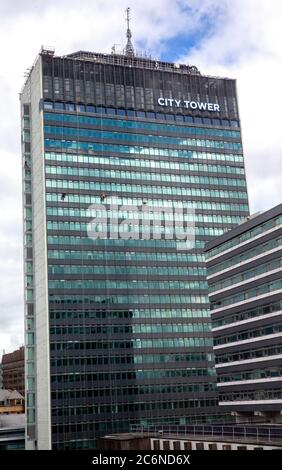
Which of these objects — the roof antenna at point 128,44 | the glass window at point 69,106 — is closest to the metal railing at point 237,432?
the glass window at point 69,106

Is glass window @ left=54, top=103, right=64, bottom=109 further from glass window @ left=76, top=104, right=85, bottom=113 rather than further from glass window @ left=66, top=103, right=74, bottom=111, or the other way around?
glass window @ left=76, top=104, right=85, bottom=113

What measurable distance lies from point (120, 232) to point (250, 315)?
175 ft

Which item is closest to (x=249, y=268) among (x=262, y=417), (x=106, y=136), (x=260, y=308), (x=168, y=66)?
(x=260, y=308)

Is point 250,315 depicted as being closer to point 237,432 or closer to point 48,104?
point 237,432

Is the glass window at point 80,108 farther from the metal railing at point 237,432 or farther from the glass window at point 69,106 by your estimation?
the metal railing at point 237,432

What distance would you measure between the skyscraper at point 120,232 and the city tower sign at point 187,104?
322 mm
